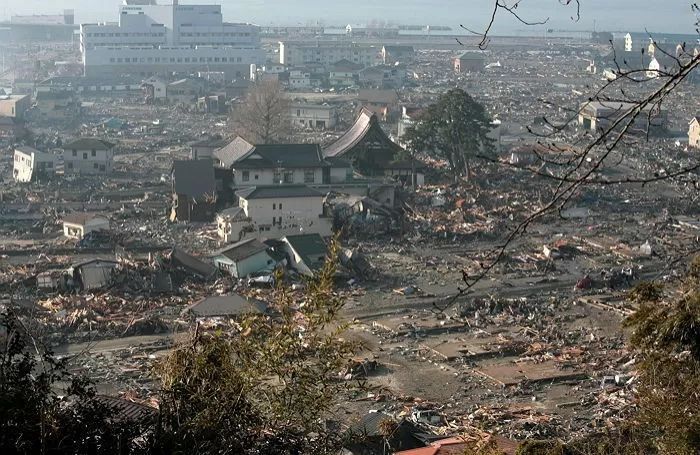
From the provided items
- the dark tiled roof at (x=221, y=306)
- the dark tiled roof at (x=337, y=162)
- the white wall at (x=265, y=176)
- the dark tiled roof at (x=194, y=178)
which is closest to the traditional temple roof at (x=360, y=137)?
the dark tiled roof at (x=337, y=162)

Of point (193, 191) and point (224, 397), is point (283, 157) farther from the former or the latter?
point (224, 397)

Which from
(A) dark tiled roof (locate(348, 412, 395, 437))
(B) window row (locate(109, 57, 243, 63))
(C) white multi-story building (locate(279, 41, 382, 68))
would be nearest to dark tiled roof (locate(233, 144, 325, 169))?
(A) dark tiled roof (locate(348, 412, 395, 437))

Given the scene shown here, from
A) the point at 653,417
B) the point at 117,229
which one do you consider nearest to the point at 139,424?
the point at 653,417

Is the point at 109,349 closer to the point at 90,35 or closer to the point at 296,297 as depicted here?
the point at 296,297

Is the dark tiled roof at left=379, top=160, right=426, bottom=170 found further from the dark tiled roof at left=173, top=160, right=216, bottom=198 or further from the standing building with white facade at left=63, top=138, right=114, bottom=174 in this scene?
the standing building with white facade at left=63, top=138, right=114, bottom=174

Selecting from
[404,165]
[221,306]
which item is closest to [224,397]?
[221,306]
